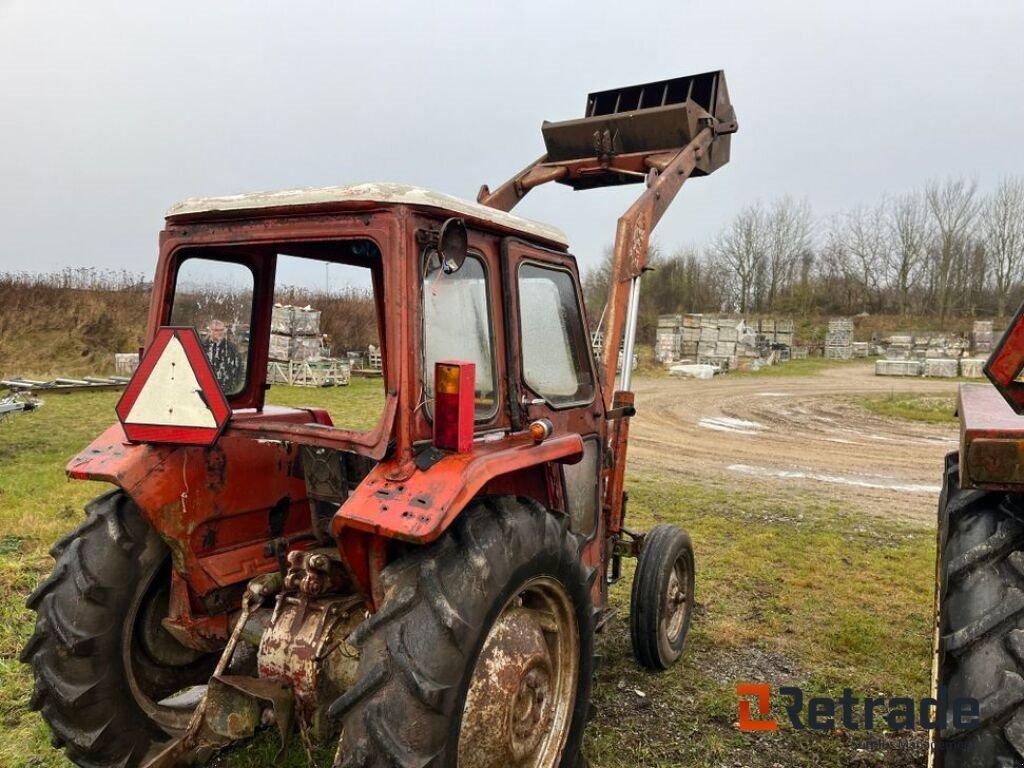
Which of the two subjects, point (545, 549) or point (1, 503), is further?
point (1, 503)

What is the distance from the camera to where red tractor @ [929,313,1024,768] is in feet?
6.51

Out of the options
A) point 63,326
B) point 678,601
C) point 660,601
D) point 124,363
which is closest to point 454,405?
point 660,601

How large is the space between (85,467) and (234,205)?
1.18m

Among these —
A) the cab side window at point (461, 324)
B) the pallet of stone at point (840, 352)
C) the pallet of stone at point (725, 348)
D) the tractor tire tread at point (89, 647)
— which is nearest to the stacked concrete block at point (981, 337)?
the pallet of stone at point (840, 352)

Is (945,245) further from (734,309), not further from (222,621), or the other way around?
(222,621)

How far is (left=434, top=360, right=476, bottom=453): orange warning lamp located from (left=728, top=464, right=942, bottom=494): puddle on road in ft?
28.3

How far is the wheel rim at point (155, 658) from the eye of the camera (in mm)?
3027

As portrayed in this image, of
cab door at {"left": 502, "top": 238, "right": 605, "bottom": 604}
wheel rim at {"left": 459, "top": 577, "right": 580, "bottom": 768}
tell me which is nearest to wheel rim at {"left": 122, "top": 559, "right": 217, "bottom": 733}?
wheel rim at {"left": 459, "top": 577, "right": 580, "bottom": 768}

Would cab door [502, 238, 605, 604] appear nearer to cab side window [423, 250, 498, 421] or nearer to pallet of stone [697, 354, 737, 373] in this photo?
cab side window [423, 250, 498, 421]

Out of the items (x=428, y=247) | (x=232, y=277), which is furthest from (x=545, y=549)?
(x=232, y=277)

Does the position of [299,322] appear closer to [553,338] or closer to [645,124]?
[645,124]

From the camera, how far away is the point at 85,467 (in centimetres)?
289

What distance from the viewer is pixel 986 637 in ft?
6.93

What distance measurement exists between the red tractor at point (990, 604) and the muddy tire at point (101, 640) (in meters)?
2.85
